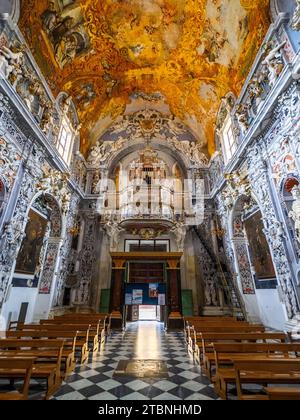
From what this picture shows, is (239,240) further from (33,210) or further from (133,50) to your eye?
(133,50)

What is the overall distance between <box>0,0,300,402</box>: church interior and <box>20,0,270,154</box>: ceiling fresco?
0.07 m

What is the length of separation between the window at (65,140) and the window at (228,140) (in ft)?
29.4

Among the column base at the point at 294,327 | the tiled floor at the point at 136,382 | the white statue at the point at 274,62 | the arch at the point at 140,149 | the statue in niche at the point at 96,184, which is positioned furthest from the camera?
the arch at the point at 140,149

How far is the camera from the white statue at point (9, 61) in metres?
6.30

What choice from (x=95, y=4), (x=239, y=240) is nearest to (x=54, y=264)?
(x=239, y=240)

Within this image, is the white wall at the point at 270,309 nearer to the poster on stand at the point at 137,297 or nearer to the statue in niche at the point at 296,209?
the statue in niche at the point at 296,209

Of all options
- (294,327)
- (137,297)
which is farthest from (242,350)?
(137,297)

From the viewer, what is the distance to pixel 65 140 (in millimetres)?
11523

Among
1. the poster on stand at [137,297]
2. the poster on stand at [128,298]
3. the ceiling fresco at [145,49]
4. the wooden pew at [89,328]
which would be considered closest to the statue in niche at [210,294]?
the poster on stand at [137,297]

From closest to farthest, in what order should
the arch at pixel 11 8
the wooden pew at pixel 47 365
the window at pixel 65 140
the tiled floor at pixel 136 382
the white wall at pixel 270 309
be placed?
the wooden pew at pixel 47 365, the tiled floor at pixel 136 382, the arch at pixel 11 8, the white wall at pixel 270 309, the window at pixel 65 140

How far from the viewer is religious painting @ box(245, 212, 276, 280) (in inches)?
323

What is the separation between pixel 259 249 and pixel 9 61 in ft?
37.6

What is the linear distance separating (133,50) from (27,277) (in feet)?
41.5

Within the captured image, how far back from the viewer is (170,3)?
30.6ft
